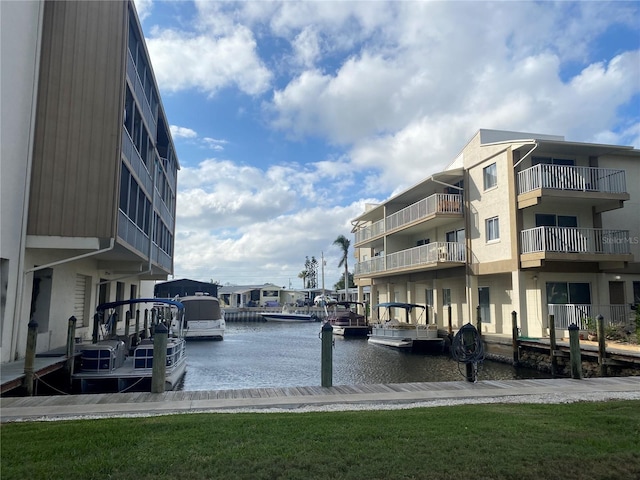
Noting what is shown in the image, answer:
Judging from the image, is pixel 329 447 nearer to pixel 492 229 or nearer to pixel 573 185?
pixel 573 185

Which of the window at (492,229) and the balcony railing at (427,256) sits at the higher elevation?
the window at (492,229)

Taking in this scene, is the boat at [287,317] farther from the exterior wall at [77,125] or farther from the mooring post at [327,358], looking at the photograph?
the mooring post at [327,358]

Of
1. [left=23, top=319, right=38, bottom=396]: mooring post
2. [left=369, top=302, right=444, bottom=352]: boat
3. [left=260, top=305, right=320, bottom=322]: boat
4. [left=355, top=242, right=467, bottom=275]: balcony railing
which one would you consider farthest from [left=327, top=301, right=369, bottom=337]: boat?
[left=23, top=319, right=38, bottom=396]: mooring post

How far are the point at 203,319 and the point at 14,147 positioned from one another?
24.9 metres

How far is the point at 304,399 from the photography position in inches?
364

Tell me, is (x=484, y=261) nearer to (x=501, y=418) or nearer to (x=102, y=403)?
(x=501, y=418)

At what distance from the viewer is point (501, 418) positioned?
7.29 m

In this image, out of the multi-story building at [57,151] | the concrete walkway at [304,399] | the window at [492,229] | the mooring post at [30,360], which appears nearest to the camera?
the concrete walkway at [304,399]

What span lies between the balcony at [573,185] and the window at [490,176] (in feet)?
6.77

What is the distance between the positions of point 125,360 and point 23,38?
1015 centimetres

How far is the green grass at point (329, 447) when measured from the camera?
499 cm

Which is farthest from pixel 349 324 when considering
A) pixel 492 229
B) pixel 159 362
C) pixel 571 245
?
pixel 159 362

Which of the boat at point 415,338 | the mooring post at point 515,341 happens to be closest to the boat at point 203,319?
the boat at point 415,338

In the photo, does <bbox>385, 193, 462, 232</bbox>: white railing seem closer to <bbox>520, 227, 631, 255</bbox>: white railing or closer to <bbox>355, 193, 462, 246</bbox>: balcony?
<bbox>355, 193, 462, 246</bbox>: balcony
